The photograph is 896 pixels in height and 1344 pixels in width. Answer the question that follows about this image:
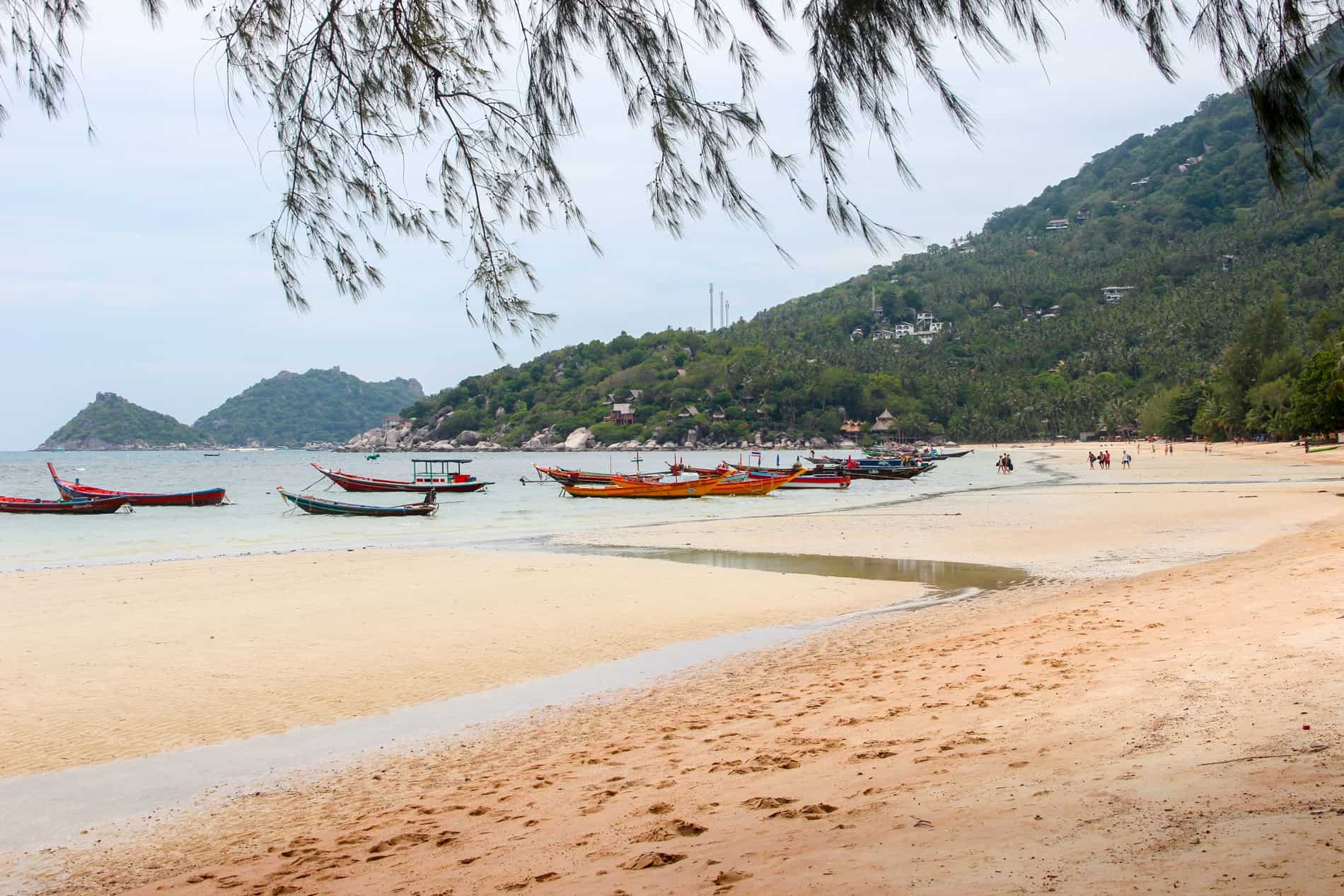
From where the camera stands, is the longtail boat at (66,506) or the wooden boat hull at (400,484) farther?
the wooden boat hull at (400,484)

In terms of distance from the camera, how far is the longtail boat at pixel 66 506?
1321 inches

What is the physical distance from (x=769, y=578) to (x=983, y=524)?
416 inches

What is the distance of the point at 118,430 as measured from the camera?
610 ft

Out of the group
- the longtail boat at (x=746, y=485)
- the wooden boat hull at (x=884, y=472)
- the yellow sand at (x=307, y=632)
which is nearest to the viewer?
the yellow sand at (x=307, y=632)

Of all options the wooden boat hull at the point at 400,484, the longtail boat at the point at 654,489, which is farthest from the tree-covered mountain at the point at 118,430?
the longtail boat at the point at 654,489

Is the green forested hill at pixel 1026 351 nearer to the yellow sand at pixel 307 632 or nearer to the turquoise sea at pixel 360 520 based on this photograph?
the turquoise sea at pixel 360 520

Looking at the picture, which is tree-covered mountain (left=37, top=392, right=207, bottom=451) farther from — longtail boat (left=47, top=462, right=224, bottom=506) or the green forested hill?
longtail boat (left=47, top=462, right=224, bottom=506)

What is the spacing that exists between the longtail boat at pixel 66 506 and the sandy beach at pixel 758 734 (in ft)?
72.7

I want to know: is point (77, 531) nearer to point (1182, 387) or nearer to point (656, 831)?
point (656, 831)

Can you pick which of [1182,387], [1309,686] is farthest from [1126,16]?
[1182,387]

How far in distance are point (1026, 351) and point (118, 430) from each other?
→ 169437 mm

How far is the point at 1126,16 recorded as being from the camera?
3.70 meters

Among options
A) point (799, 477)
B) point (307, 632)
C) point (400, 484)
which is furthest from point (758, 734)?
point (799, 477)

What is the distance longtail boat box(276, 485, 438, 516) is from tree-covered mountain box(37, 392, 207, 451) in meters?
176
